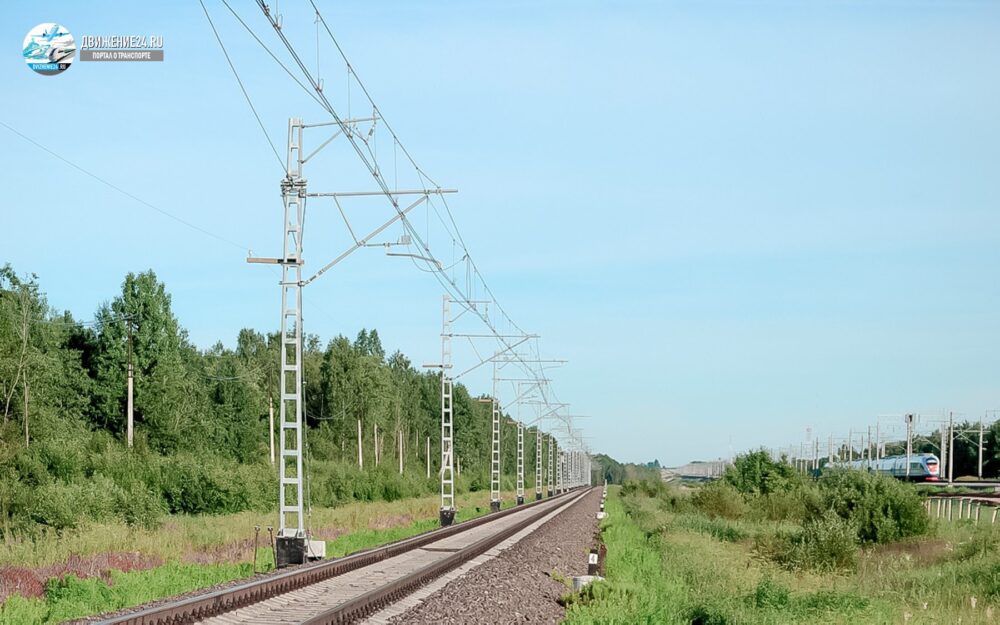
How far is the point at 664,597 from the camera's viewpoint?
18.1m

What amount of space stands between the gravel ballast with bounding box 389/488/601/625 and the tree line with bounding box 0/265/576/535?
17014mm

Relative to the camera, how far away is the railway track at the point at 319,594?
15352mm

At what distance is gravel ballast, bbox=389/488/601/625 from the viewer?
1689 cm

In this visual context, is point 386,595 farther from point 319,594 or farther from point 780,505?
point 780,505

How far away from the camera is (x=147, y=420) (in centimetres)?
6512

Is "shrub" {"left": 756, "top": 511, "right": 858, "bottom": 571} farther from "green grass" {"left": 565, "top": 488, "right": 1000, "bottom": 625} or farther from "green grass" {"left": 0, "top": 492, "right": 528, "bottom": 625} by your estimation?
"green grass" {"left": 0, "top": 492, "right": 528, "bottom": 625}

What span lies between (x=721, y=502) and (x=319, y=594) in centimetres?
4452

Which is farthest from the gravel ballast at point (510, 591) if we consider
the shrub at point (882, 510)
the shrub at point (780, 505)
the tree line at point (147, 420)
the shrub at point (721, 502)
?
the shrub at point (721, 502)

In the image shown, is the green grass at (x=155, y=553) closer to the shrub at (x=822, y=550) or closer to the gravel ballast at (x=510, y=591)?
the gravel ballast at (x=510, y=591)

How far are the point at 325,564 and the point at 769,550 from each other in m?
13.9

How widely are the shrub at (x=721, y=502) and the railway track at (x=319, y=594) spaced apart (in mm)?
31661

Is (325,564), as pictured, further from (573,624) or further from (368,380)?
(368,380)

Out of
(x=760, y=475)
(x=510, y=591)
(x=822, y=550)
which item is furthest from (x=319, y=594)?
(x=760, y=475)

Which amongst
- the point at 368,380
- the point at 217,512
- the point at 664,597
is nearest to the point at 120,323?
the point at 217,512
